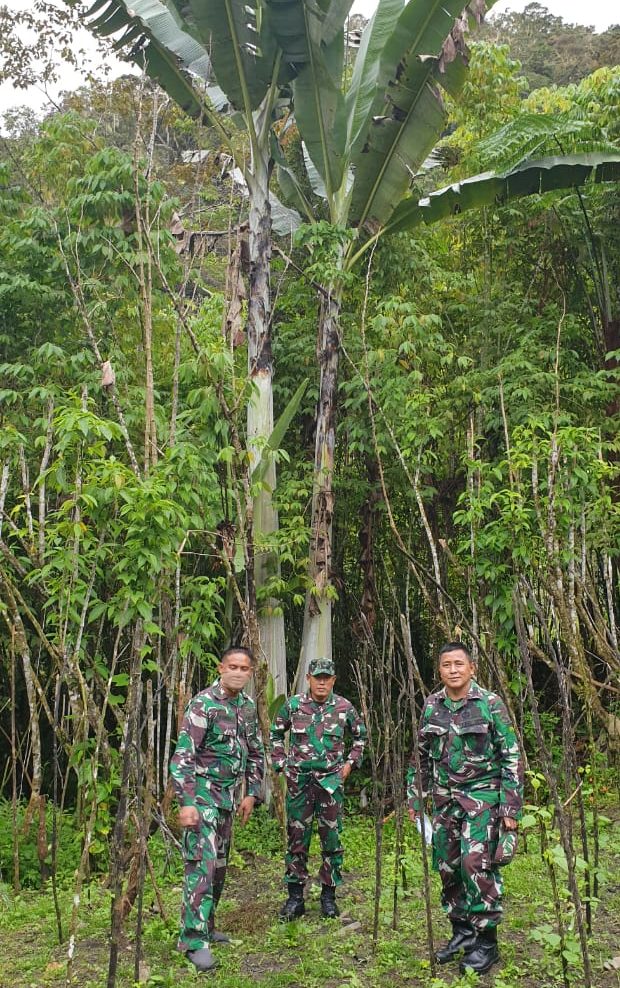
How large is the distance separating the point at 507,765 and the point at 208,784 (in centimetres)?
129

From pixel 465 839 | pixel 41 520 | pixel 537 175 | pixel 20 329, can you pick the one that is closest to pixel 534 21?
pixel 537 175

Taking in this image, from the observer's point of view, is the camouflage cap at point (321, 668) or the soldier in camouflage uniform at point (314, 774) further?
the camouflage cap at point (321, 668)

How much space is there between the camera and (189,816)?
12.2 ft

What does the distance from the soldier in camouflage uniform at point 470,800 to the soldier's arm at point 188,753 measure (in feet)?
3.14

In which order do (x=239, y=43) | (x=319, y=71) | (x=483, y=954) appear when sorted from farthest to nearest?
(x=319, y=71) → (x=239, y=43) → (x=483, y=954)

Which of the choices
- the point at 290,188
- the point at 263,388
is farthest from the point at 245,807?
the point at 290,188

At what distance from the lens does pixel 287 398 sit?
798cm

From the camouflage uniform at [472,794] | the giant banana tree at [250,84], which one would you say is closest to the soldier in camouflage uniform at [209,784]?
the camouflage uniform at [472,794]

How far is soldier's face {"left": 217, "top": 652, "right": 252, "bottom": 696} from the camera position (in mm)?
3941

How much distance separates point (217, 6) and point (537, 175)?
2.76 metres

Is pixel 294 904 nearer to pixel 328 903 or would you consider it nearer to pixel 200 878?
pixel 328 903

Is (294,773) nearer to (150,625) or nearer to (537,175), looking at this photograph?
(150,625)

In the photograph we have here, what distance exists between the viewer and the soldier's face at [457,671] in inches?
141

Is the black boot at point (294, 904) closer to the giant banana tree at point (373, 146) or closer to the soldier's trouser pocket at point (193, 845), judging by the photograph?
the soldier's trouser pocket at point (193, 845)
